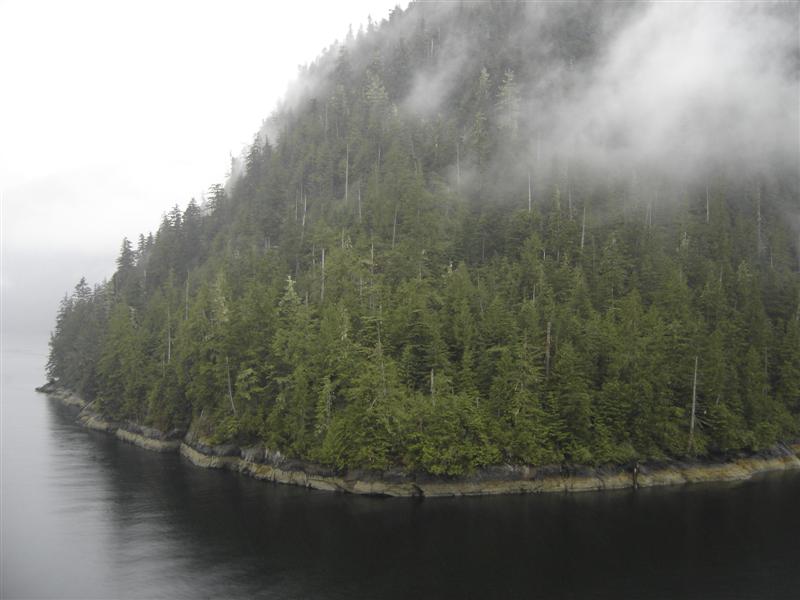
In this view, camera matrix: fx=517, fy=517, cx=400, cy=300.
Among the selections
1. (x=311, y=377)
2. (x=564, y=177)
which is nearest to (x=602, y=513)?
(x=311, y=377)

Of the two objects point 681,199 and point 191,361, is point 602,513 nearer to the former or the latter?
point 191,361

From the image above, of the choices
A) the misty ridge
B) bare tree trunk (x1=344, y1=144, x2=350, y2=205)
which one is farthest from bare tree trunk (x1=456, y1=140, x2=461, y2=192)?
bare tree trunk (x1=344, y1=144, x2=350, y2=205)

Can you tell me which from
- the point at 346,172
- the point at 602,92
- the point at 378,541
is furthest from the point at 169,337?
the point at 602,92

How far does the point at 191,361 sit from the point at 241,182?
63912 mm

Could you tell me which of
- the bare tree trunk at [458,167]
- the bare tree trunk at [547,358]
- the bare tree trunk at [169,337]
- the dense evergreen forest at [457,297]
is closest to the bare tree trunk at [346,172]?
the dense evergreen forest at [457,297]

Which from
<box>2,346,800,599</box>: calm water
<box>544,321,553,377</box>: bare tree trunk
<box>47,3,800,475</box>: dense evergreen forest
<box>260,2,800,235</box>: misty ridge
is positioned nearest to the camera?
<box>2,346,800,599</box>: calm water

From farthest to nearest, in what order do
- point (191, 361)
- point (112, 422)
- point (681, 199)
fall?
point (681, 199) < point (112, 422) < point (191, 361)

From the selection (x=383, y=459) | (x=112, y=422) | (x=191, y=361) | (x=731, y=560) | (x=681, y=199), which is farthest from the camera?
(x=681, y=199)

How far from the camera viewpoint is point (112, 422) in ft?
293

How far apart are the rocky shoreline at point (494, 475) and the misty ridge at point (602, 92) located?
5525cm

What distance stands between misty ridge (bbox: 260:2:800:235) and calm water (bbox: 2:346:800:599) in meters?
64.4

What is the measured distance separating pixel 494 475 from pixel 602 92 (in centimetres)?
11935

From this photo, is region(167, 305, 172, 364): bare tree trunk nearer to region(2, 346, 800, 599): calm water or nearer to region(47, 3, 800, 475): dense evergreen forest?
region(47, 3, 800, 475): dense evergreen forest

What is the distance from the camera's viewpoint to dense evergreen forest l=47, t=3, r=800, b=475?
58.3 metres
